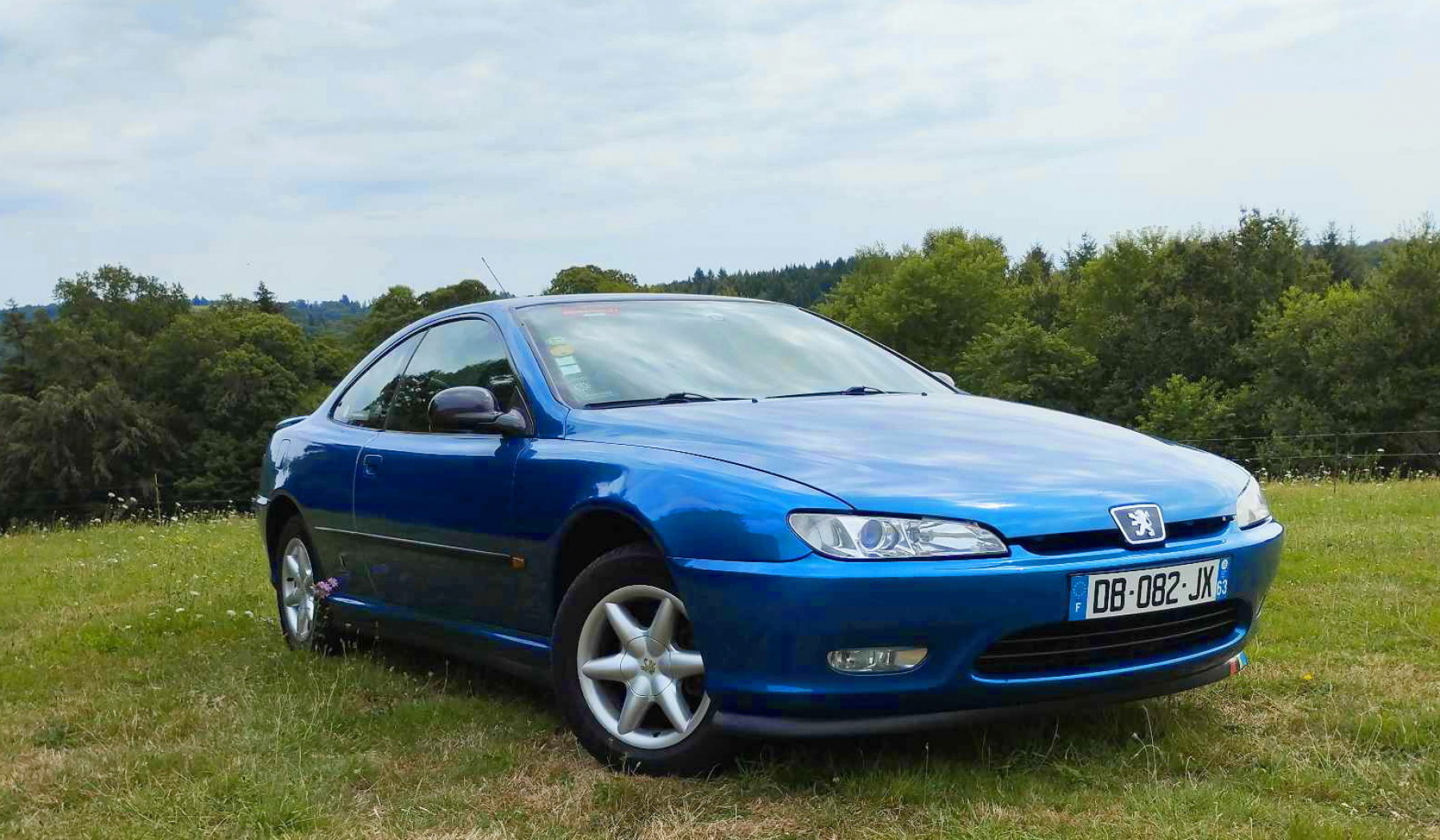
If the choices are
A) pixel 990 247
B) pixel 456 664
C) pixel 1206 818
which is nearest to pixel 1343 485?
pixel 456 664

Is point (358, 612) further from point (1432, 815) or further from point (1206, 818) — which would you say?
point (1432, 815)

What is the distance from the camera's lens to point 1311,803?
3.37m

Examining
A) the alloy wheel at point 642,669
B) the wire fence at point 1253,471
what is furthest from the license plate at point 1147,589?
the wire fence at point 1253,471

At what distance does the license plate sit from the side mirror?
189cm

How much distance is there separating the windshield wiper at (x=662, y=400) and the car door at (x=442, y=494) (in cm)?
30

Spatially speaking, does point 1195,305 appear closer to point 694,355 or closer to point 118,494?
point 118,494

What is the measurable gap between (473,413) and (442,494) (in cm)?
48

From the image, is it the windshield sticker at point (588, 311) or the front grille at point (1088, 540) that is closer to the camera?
the front grille at point (1088, 540)

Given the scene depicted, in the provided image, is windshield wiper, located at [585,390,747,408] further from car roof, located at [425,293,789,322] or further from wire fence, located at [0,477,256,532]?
wire fence, located at [0,477,256,532]

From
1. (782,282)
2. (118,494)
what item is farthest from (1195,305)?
(782,282)

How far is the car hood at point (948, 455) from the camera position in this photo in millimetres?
3508

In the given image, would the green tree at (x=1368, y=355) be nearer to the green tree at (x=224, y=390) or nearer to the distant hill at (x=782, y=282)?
the green tree at (x=224, y=390)

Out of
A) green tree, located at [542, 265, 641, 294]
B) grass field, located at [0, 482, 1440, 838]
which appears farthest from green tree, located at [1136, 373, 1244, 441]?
grass field, located at [0, 482, 1440, 838]

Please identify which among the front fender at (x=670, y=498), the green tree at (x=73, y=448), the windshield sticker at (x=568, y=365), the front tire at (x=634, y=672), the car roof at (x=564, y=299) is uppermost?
the car roof at (x=564, y=299)
